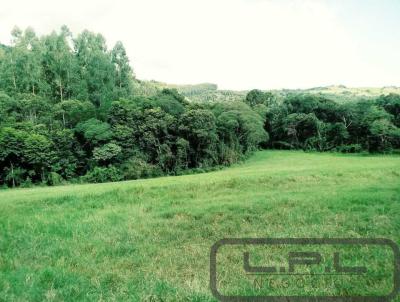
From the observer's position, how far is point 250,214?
1133cm

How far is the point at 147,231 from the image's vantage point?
10.2 meters

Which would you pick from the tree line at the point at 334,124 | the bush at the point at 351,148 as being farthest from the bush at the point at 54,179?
the bush at the point at 351,148

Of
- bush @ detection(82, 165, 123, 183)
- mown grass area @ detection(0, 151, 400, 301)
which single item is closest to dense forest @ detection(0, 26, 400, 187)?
bush @ detection(82, 165, 123, 183)

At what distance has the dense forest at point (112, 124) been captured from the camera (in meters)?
49.0

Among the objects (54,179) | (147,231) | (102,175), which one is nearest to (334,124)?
(102,175)

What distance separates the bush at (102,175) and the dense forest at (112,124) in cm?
14

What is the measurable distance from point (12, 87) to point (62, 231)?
6070 centimetres

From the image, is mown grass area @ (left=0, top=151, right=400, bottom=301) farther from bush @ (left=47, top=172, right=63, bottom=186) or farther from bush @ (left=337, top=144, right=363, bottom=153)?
bush @ (left=337, top=144, right=363, bottom=153)

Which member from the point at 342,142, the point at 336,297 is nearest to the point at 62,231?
the point at 336,297

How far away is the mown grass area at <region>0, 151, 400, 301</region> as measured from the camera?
599 centimetres

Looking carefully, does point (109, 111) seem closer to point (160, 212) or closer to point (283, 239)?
point (160, 212)

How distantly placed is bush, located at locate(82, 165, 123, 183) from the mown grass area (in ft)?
102

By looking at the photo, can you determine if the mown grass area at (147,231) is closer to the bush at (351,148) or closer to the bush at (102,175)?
the bush at (102,175)

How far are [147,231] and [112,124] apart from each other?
4424 centimetres
